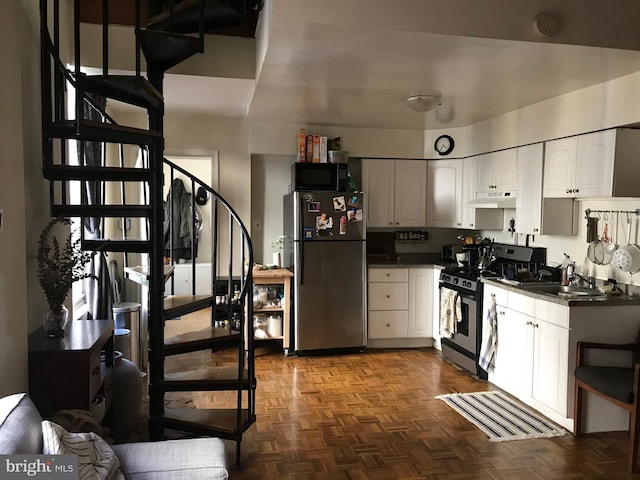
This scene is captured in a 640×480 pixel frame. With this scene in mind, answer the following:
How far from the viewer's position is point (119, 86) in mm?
2625

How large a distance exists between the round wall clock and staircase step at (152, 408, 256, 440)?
3.49 meters

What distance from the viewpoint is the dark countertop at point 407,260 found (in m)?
5.30

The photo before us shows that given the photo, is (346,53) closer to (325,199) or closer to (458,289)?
(325,199)

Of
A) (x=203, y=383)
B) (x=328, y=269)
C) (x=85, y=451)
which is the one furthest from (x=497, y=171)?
(x=85, y=451)

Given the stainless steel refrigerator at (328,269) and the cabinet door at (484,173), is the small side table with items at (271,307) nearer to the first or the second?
the stainless steel refrigerator at (328,269)

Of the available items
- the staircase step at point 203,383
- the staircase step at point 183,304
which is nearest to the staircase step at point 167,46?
the staircase step at point 183,304

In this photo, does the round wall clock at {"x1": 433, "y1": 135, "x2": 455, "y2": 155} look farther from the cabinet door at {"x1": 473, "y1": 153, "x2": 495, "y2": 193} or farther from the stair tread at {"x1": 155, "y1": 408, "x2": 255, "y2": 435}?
the stair tread at {"x1": 155, "y1": 408, "x2": 255, "y2": 435}

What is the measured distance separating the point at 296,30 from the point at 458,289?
9.76 ft

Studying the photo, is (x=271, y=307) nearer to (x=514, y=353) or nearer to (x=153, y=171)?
(x=514, y=353)

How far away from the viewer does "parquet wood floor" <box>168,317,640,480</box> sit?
9.40ft

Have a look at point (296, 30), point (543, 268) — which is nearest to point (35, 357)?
point (296, 30)

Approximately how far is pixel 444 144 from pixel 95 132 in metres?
3.77

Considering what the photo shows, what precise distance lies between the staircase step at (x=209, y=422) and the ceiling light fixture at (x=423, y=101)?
99.7 inches

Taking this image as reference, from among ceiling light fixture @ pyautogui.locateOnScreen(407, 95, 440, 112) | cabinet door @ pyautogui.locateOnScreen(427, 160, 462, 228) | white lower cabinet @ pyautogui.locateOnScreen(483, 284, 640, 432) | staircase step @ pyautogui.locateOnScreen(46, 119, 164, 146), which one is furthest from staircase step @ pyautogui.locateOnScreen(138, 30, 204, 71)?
cabinet door @ pyautogui.locateOnScreen(427, 160, 462, 228)
